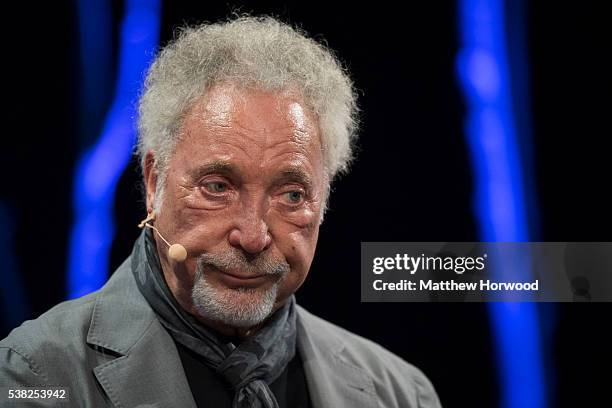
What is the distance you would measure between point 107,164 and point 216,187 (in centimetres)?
67

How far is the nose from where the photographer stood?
1713 millimetres

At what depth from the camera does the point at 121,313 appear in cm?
182

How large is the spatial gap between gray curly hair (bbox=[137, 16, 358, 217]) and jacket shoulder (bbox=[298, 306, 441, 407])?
485 mm

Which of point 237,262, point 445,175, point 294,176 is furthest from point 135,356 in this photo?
point 445,175

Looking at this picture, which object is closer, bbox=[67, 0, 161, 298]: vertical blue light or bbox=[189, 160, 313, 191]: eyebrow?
bbox=[189, 160, 313, 191]: eyebrow

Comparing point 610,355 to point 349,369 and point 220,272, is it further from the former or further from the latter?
point 220,272

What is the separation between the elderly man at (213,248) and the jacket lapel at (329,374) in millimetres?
10

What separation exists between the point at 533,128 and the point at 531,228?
0.31 m

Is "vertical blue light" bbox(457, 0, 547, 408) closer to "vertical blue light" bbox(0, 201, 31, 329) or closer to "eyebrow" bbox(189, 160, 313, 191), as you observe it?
"eyebrow" bbox(189, 160, 313, 191)

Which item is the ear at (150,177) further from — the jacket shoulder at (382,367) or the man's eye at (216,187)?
the jacket shoulder at (382,367)

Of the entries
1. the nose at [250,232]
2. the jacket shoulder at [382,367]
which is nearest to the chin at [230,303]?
the nose at [250,232]

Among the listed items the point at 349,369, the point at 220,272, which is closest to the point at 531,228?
the point at 349,369

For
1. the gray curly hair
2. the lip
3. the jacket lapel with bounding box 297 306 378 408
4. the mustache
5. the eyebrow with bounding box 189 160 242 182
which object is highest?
the gray curly hair

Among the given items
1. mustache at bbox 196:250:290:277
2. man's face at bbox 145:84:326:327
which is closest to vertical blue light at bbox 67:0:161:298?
man's face at bbox 145:84:326:327
